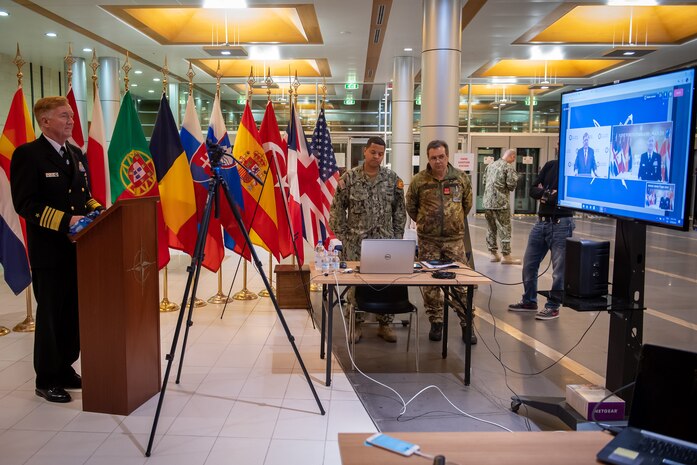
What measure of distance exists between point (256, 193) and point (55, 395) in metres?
2.86

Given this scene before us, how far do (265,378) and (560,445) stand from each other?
112 inches

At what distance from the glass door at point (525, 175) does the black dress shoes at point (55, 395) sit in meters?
14.7

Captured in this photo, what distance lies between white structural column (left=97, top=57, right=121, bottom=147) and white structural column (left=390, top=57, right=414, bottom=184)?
602cm

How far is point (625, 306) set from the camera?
9.73ft

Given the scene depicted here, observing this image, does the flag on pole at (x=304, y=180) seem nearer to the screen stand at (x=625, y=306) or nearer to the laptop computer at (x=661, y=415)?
the screen stand at (x=625, y=306)

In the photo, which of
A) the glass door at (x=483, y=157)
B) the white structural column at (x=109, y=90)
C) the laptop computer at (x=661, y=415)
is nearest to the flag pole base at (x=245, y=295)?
the laptop computer at (x=661, y=415)

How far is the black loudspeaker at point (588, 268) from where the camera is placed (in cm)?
297

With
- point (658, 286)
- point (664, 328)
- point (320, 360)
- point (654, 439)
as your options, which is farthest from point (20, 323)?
point (658, 286)

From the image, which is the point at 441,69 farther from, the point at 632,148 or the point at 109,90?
the point at 109,90

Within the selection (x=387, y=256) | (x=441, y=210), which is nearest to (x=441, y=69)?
(x=441, y=210)

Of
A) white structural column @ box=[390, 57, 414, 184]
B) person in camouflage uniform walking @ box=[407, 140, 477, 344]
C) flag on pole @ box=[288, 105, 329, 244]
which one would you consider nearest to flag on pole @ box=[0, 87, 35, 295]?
flag on pole @ box=[288, 105, 329, 244]

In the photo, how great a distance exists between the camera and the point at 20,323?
5238 millimetres

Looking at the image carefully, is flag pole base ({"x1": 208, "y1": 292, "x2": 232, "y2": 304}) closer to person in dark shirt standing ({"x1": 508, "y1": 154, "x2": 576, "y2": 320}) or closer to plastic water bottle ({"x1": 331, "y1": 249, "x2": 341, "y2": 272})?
plastic water bottle ({"x1": 331, "y1": 249, "x2": 341, "y2": 272})

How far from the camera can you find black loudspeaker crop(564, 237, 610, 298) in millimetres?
2975
